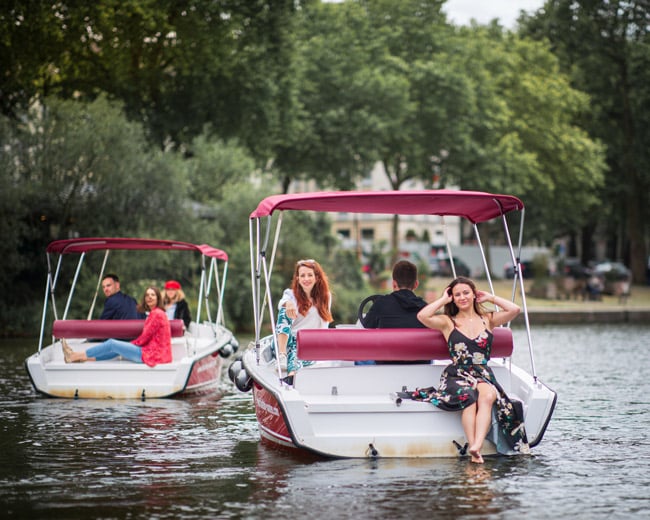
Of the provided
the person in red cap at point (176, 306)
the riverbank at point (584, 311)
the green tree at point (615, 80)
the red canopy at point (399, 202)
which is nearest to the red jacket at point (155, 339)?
the person in red cap at point (176, 306)

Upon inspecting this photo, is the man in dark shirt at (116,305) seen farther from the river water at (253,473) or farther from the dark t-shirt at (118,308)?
the river water at (253,473)

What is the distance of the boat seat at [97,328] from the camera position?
18141 millimetres

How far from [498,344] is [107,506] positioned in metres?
4.37

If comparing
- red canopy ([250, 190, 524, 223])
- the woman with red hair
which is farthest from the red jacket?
red canopy ([250, 190, 524, 223])

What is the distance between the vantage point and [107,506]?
955 cm

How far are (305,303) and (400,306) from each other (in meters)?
1.45

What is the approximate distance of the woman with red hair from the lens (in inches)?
531

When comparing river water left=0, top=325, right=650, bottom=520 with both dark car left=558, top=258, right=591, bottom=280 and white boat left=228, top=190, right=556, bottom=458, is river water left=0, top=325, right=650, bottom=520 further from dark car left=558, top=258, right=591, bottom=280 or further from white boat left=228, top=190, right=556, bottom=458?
dark car left=558, top=258, right=591, bottom=280

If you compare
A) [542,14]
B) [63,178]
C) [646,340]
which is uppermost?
[542,14]

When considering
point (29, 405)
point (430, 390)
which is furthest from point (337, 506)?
point (29, 405)

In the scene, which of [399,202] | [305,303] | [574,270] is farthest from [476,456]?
[574,270]

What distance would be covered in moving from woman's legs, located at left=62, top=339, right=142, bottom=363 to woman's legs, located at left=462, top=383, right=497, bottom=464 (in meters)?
7.66

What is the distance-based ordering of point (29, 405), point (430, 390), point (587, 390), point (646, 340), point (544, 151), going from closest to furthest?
point (430, 390)
point (29, 405)
point (587, 390)
point (646, 340)
point (544, 151)

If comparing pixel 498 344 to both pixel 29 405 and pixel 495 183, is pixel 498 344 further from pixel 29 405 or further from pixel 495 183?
pixel 495 183
